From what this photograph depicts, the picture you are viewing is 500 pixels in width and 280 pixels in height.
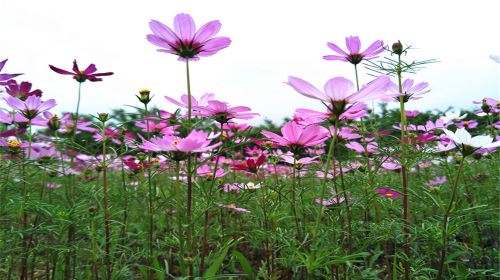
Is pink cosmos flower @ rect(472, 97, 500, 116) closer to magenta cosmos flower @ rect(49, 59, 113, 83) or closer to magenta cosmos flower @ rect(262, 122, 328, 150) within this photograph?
magenta cosmos flower @ rect(262, 122, 328, 150)

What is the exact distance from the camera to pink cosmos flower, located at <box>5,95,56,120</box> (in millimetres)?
1387

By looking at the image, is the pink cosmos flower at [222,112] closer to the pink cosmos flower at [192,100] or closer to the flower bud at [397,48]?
the pink cosmos flower at [192,100]

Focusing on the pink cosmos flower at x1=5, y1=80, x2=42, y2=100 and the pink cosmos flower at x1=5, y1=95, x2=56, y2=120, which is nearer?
the pink cosmos flower at x1=5, y1=95, x2=56, y2=120

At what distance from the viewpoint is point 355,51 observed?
1.27m

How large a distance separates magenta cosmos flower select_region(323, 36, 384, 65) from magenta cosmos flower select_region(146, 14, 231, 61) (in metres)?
0.44

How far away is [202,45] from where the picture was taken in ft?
3.27

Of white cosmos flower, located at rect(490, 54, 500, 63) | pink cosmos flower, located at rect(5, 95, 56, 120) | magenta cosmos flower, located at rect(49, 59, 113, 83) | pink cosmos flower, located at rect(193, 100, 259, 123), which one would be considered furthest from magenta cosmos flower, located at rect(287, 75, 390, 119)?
pink cosmos flower, located at rect(5, 95, 56, 120)

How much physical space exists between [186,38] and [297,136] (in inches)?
15.9

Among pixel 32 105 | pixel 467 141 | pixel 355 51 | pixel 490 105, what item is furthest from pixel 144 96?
pixel 490 105

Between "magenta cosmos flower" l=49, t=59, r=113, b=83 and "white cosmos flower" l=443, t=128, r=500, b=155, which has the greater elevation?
"magenta cosmos flower" l=49, t=59, r=113, b=83

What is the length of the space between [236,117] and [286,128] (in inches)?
6.8

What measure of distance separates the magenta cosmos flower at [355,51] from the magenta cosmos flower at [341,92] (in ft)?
1.70

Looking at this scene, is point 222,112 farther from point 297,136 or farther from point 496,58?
point 496,58

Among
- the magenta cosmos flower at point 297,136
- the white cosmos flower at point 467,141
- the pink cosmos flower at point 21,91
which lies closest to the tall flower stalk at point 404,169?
the white cosmos flower at point 467,141
